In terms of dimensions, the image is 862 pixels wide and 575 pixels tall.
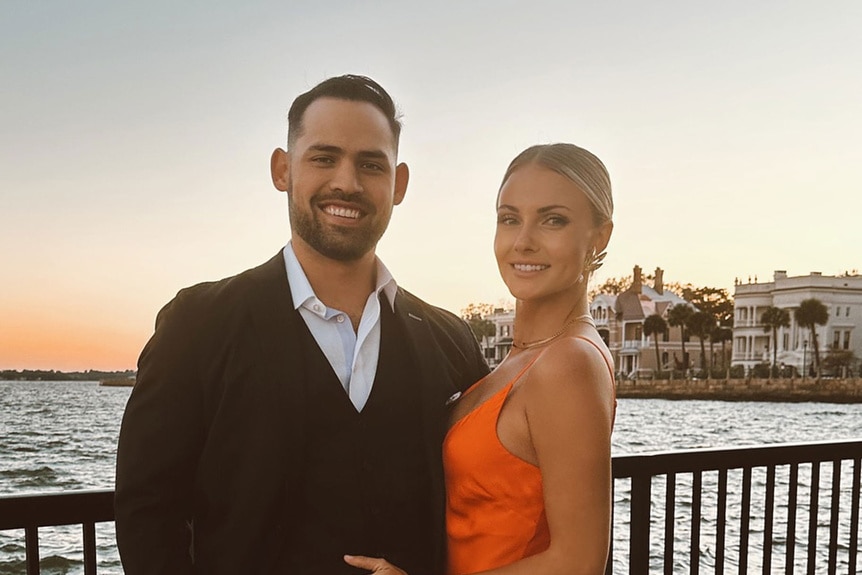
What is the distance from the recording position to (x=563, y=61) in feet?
66.2

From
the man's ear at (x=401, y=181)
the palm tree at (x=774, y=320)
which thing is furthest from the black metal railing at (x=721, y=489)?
the palm tree at (x=774, y=320)

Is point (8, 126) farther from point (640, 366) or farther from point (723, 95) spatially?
point (640, 366)

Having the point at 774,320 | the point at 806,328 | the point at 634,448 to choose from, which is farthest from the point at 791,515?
the point at 806,328

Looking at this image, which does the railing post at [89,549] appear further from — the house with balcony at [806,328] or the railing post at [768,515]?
the house with balcony at [806,328]

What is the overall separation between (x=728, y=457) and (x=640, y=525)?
1.51 feet

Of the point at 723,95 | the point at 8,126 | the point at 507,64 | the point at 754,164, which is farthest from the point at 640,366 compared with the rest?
the point at 507,64

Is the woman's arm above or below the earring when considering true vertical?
below

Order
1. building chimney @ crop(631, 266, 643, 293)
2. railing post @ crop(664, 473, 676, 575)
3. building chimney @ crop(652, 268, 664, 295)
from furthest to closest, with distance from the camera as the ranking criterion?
building chimney @ crop(652, 268, 664, 295) < building chimney @ crop(631, 266, 643, 293) < railing post @ crop(664, 473, 676, 575)

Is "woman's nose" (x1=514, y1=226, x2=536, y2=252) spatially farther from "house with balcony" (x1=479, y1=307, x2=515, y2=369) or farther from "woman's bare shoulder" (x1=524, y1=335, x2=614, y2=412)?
"house with balcony" (x1=479, y1=307, x2=515, y2=369)

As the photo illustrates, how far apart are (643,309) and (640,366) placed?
551 centimetres

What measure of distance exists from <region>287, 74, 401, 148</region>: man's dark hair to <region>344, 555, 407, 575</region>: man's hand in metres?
1.09

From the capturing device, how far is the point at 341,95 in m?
2.12

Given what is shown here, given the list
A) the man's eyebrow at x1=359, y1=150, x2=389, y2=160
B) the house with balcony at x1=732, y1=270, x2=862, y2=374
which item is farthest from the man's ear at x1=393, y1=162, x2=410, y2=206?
the house with balcony at x1=732, y1=270, x2=862, y2=374

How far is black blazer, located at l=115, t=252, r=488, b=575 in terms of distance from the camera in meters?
1.83
